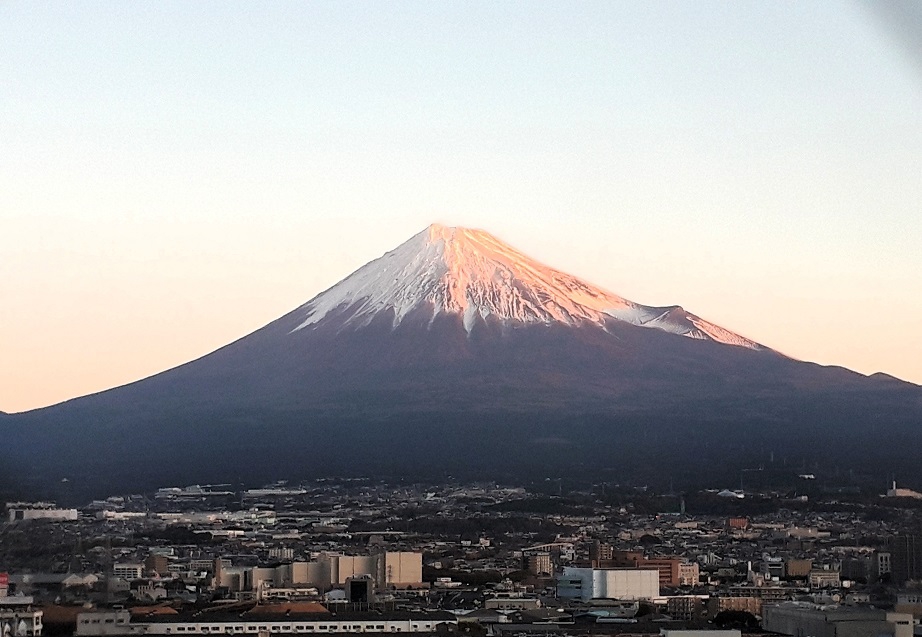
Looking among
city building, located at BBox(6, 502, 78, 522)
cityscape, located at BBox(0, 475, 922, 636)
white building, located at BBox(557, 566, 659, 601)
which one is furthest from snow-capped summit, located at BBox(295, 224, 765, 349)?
white building, located at BBox(557, 566, 659, 601)

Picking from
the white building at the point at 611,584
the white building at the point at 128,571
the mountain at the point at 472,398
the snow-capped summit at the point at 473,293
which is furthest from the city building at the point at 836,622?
the snow-capped summit at the point at 473,293

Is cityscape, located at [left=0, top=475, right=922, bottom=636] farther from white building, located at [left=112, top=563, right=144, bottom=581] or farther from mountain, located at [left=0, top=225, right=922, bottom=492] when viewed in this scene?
mountain, located at [left=0, top=225, right=922, bottom=492]

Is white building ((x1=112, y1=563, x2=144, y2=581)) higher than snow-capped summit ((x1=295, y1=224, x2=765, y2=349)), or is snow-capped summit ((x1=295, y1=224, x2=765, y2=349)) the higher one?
snow-capped summit ((x1=295, y1=224, x2=765, y2=349))

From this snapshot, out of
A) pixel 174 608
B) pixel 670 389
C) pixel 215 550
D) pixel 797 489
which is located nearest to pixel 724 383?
pixel 670 389

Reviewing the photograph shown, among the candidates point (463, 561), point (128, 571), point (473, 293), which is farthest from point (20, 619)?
point (473, 293)

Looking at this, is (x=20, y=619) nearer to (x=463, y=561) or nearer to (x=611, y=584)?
(x=611, y=584)

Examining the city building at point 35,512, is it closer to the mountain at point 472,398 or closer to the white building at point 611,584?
the white building at point 611,584
